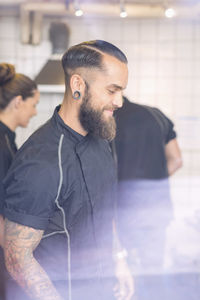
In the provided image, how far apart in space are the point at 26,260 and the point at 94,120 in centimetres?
35

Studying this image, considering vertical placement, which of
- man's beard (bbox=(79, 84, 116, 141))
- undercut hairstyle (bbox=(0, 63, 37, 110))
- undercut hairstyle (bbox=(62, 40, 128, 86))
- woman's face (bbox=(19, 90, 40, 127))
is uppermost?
undercut hairstyle (bbox=(62, 40, 128, 86))

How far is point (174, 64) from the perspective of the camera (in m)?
2.50

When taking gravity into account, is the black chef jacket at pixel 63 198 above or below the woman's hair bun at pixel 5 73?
below

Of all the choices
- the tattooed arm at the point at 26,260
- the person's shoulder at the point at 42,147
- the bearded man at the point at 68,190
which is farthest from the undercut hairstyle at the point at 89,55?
the tattooed arm at the point at 26,260

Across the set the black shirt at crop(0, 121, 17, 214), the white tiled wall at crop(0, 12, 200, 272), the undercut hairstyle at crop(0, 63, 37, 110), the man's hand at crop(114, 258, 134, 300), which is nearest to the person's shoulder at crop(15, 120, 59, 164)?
the black shirt at crop(0, 121, 17, 214)

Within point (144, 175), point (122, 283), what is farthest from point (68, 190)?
point (144, 175)

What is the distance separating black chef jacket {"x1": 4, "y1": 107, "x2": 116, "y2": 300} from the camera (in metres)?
0.85

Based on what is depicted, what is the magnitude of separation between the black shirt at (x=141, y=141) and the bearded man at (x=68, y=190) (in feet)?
1.94

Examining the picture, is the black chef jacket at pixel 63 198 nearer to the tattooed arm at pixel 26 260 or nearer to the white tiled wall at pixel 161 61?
the tattooed arm at pixel 26 260

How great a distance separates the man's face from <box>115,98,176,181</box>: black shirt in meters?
0.67

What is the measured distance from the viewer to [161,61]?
8.17 feet

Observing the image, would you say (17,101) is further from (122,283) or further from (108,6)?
(108,6)

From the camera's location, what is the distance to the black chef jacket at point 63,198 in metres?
0.85

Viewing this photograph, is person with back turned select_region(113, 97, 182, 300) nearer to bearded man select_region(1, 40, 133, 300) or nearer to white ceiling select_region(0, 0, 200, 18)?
bearded man select_region(1, 40, 133, 300)
